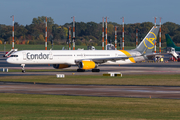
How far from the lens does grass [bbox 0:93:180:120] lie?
2200 centimetres

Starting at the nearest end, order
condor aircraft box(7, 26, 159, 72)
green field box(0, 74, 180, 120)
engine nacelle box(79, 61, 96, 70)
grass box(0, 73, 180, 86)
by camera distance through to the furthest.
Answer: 1. green field box(0, 74, 180, 120)
2. grass box(0, 73, 180, 86)
3. engine nacelle box(79, 61, 96, 70)
4. condor aircraft box(7, 26, 159, 72)

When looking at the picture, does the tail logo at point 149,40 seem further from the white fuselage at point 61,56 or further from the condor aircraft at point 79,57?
the white fuselage at point 61,56

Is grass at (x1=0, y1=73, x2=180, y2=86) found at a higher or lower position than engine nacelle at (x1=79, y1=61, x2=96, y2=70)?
lower

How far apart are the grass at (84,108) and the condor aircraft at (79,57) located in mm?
33955

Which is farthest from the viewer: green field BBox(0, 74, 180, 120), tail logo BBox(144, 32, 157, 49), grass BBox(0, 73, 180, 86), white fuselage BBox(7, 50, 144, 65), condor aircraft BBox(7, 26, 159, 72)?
tail logo BBox(144, 32, 157, 49)

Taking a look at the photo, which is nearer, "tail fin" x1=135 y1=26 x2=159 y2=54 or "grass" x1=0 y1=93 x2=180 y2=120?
"grass" x1=0 y1=93 x2=180 y2=120

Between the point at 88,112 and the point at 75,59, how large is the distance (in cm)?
4553

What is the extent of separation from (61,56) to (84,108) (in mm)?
42723

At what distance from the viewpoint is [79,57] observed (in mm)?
69438

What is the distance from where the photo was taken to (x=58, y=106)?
2645 centimetres

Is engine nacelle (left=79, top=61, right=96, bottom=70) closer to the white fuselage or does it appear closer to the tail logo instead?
the white fuselage

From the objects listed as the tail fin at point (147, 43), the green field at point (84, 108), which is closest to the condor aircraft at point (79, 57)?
the tail fin at point (147, 43)

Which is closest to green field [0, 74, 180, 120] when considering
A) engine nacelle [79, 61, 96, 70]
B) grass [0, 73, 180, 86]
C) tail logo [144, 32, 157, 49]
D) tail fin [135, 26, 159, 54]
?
grass [0, 73, 180, 86]

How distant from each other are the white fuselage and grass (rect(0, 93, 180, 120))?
3394cm
